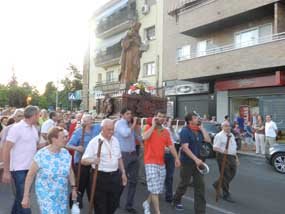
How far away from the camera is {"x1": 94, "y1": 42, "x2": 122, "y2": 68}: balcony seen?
3721cm

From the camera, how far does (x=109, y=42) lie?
132 ft

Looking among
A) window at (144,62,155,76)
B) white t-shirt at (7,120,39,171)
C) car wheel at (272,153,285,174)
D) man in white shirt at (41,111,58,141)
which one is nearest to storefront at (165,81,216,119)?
window at (144,62,155,76)

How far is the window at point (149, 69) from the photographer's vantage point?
3177cm

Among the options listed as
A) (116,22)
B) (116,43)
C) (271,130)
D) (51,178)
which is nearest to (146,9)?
(116,22)

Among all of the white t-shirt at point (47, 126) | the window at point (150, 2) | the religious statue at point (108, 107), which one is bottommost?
the white t-shirt at point (47, 126)

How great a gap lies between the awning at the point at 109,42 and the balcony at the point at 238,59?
14359 millimetres

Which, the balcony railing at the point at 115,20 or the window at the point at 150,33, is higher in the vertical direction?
the balcony railing at the point at 115,20

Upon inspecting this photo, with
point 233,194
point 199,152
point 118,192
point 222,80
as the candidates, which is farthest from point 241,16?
point 118,192

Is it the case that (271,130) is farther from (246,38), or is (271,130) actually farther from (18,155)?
(18,155)

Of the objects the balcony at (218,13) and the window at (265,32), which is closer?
the balcony at (218,13)

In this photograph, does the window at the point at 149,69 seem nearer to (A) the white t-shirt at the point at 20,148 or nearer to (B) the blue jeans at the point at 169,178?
(B) the blue jeans at the point at 169,178

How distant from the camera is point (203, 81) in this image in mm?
25047

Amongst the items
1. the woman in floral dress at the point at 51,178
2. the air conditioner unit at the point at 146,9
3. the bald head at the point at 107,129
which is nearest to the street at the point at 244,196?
the bald head at the point at 107,129

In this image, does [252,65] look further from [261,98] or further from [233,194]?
[233,194]
